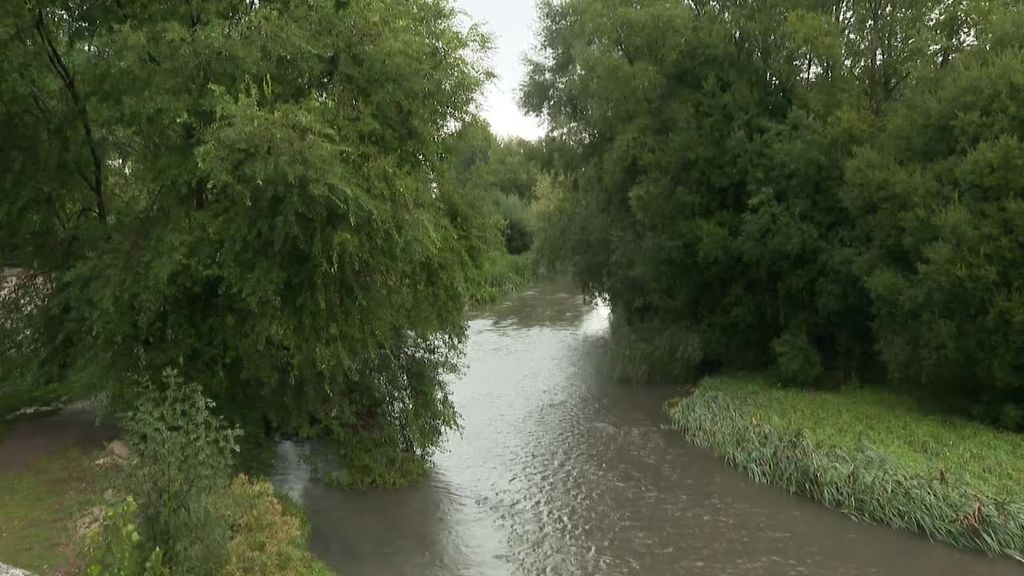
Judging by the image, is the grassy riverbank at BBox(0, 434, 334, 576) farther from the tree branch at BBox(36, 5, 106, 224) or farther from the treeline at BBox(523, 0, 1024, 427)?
the treeline at BBox(523, 0, 1024, 427)

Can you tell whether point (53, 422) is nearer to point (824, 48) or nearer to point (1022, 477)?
point (1022, 477)

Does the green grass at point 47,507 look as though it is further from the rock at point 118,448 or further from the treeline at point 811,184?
the treeline at point 811,184

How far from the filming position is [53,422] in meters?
16.9

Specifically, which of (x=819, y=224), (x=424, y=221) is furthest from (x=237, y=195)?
(x=819, y=224)

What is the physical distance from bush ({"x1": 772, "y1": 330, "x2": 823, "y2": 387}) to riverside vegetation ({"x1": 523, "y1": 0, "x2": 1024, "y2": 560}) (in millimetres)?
55

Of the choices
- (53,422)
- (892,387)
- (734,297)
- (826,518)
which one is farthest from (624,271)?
(53,422)

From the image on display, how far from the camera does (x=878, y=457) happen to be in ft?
52.0

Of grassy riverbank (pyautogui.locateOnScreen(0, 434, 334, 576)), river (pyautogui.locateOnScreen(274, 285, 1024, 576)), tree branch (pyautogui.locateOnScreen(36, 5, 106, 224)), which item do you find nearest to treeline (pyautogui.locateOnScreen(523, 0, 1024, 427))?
river (pyautogui.locateOnScreen(274, 285, 1024, 576))

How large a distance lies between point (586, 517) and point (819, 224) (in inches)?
433

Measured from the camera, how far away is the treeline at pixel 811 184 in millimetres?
17312

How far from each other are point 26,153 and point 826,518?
15931mm

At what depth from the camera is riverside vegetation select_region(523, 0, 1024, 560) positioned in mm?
16562

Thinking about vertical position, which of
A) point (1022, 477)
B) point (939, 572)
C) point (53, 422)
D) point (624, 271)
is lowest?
point (939, 572)

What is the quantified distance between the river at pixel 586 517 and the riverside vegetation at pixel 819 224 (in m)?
0.84
